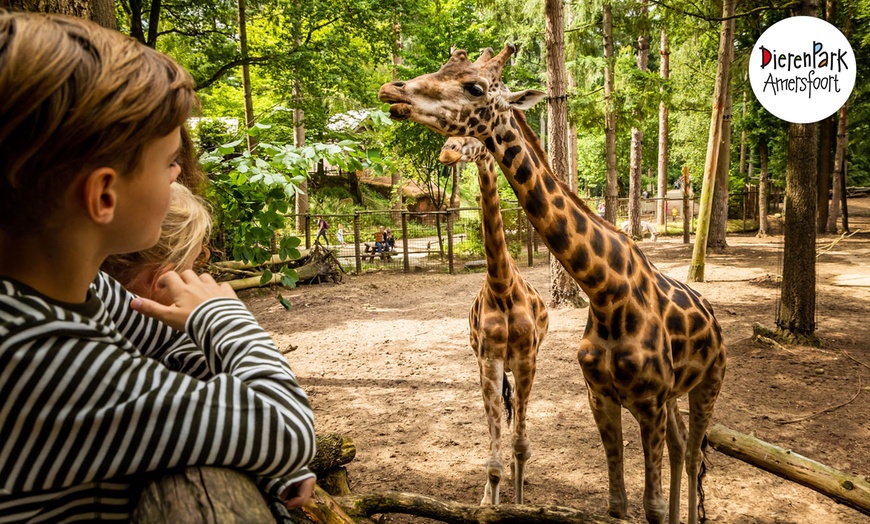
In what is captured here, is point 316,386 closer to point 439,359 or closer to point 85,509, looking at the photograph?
point 439,359

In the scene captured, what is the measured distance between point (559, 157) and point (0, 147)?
29.5 feet

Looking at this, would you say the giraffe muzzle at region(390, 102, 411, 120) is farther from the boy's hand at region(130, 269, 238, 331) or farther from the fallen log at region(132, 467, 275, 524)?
the fallen log at region(132, 467, 275, 524)

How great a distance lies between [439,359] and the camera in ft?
24.9

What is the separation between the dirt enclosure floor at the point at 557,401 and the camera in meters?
4.12

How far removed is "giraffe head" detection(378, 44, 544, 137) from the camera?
258 cm

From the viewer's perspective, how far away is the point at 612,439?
2838 millimetres

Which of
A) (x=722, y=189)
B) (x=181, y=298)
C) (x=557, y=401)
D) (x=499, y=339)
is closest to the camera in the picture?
(x=181, y=298)

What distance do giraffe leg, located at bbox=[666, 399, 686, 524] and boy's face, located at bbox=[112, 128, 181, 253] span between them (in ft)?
9.27

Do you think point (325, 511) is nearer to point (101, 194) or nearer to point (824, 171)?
point (101, 194)

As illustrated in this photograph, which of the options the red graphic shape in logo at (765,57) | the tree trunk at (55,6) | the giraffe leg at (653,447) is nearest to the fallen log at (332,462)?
the giraffe leg at (653,447)

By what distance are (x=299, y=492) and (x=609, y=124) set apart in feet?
47.2

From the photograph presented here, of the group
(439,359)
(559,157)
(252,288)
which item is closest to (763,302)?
(559,157)

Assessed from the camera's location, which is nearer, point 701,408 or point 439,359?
point 701,408

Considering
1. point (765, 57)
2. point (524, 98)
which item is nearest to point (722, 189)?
point (765, 57)
